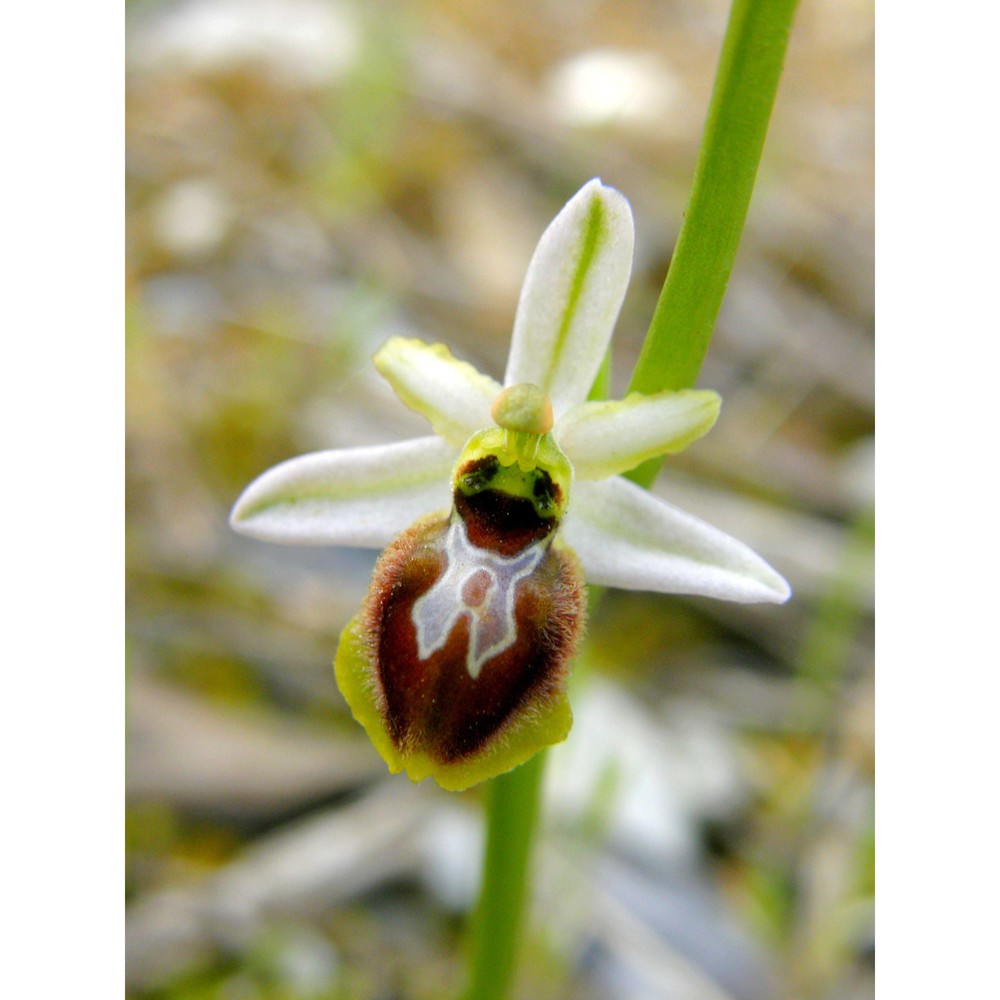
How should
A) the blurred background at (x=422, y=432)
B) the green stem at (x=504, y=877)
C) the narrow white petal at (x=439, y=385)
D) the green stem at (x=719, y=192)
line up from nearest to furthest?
the green stem at (x=719, y=192)
the narrow white petal at (x=439, y=385)
the green stem at (x=504, y=877)
the blurred background at (x=422, y=432)

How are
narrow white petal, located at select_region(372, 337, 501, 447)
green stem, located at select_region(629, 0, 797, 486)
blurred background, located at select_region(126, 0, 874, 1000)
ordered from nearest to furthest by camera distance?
green stem, located at select_region(629, 0, 797, 486) → narrow white petal, located at select_region(372, 337, 501, 447) → blurred background, located at select_region(126, 0, 874, 1000)

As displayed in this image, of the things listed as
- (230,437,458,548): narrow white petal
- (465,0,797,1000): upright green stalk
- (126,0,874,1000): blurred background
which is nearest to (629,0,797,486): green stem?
(465,0,797,1000): upright green stalk

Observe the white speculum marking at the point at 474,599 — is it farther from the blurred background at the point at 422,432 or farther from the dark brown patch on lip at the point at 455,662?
the blurred background at the point at 422,432

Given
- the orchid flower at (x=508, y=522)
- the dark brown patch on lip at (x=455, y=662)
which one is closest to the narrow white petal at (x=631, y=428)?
the orchid flower at (x=508, y=522)

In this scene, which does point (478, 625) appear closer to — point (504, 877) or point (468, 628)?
point (468, 628)

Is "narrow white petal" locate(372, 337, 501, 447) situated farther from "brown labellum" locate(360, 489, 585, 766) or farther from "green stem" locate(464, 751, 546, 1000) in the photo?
"green stem" locate(464, 751, 546, 1000)
